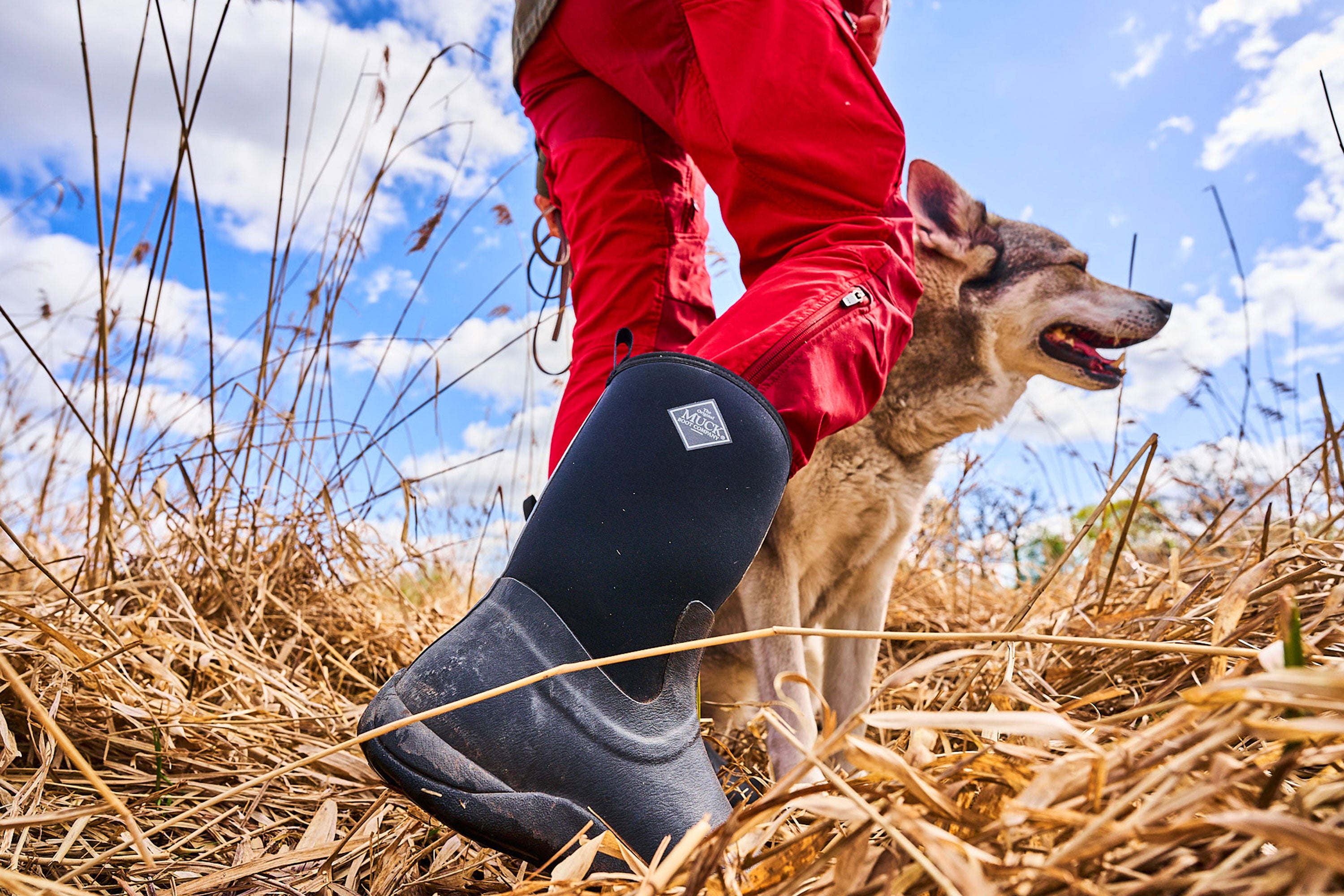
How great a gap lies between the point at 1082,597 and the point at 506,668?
1507 mm

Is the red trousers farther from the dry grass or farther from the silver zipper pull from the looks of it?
the dry grass

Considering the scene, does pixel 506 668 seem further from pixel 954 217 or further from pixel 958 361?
pixel 954 217

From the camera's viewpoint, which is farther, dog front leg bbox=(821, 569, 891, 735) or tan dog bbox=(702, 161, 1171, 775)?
dog front leg bbox=(821, 569, 891, 735)

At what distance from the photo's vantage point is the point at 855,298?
3.08ft

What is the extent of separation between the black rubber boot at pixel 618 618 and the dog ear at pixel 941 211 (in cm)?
145

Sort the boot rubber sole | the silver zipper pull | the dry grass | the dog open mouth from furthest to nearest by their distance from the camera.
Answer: the dog open mouth → the silver zipper pull → the boot rubber sole → the dry grass

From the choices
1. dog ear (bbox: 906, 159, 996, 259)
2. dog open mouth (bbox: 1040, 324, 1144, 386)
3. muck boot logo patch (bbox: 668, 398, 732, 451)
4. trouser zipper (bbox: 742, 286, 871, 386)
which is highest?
dog ear (bbox: 906, 159, 996, 259)

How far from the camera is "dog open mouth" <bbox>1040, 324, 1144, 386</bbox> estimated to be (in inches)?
86.7

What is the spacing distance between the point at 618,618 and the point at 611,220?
825mm

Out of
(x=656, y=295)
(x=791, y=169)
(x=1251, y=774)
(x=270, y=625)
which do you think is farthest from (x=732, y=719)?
(x=1251, y=774)

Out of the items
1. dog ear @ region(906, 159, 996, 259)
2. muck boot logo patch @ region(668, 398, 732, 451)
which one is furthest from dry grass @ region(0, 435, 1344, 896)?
dog ear @ region(906, 159, 996, 259)

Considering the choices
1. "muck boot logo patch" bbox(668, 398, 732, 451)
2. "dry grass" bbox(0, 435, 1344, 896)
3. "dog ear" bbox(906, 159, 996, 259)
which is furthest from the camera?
"dog ear" bbox(906, 159, 996, 259)

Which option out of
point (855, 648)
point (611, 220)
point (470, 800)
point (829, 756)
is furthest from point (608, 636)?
point (855, 648)

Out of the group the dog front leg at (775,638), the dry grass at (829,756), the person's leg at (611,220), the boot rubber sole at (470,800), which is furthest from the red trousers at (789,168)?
the dog front leg at (775,638)
